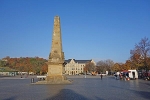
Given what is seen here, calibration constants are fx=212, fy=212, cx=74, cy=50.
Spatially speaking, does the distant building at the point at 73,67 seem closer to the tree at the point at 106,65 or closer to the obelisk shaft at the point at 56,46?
the tree at the point at 106,65

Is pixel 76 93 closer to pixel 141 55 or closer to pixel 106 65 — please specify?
pixel 141 55

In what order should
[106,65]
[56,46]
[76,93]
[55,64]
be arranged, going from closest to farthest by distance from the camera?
[76,93]
[55,64]
[56,46]
[106,65]

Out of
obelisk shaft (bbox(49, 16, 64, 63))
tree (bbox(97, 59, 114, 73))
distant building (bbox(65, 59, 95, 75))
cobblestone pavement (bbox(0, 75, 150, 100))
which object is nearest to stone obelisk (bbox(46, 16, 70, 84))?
obelisk shaft (bbox(49, 16, 64, 63))

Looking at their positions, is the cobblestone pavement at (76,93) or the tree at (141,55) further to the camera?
the tree at (141,55)

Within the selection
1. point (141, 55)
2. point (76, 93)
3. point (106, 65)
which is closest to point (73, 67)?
point (106, 65)

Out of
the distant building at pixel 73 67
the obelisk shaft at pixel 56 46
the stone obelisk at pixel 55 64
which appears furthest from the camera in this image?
the distant building at pixel 73 67

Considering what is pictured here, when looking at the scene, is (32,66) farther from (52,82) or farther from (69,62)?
(52,82)

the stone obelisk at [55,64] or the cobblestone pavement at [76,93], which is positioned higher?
the stone obelisk at [55,64]

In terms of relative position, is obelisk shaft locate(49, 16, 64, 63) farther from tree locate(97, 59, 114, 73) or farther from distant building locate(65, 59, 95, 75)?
distant building locate(65, 59, 95, 75)

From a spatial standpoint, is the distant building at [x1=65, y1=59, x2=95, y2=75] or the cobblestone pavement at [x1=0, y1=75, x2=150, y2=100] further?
the distant building at [x1=65, y1=59, x2=95, y2=75]

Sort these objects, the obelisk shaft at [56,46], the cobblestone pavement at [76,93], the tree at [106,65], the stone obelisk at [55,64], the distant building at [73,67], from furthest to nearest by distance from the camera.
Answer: the distant building at [73,67] → the tree at [106,65] → the obelisk shaft at [56,46] → the stone obelisk at [55,64] → the cobblestone pavement at [76,93]

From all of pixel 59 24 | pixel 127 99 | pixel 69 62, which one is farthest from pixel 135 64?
pixel 69 62

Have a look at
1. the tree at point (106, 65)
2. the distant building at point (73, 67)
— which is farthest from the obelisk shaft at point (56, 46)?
the distant building at point (73, 67)

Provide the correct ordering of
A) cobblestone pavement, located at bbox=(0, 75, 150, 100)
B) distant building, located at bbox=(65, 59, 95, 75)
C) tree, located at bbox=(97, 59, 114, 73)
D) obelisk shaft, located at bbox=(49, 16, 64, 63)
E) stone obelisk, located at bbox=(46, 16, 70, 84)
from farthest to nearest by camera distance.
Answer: distant building, located at bbox=(65, 59, 95, 75)
tree, located at bbox=(97, 59, 114, 73)
obelisk shaft, located at bbox=(49, 16, 64, 63)
stone obelisk, located at bbox=(46, 16, 70, 84)
cobblestone pavement, located at bbox=(0, 75, 150, 100)
